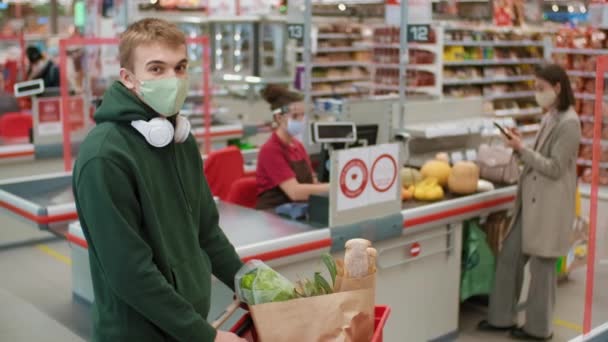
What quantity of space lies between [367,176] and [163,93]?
2.19 m

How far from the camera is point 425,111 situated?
19.9 feet

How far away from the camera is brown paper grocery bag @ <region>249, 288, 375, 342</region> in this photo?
1.83 meters

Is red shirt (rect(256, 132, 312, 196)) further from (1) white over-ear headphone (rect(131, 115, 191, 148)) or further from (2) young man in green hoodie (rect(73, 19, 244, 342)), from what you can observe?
(1) white over-ear headphone (rect(131, 115, 191, 148))

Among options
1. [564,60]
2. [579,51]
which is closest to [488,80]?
[564,60]

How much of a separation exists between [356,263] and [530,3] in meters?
18.0

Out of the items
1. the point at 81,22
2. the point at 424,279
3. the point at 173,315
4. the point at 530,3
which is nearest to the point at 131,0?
the point at 424,279

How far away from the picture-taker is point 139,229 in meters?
1.92

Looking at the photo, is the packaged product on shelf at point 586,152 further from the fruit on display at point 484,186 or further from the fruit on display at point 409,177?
the fruit on display at point 409,177

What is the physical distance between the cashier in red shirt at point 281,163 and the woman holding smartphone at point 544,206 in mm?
1192

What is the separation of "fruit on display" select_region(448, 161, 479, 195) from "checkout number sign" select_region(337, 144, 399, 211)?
0.76 m

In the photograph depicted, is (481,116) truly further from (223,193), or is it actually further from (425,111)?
(223,193)

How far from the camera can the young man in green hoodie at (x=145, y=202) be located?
1839 mm

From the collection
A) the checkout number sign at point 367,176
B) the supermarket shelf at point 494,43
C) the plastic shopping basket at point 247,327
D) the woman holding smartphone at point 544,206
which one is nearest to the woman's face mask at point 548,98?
the woman holding smartphone at point 544,206

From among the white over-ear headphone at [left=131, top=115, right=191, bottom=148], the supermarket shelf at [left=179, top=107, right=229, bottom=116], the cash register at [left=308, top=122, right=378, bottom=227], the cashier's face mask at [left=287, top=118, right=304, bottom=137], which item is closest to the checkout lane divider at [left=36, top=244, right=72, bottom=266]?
the supermarket shelf at [left=179, top=107, right=229, bottom=116]
